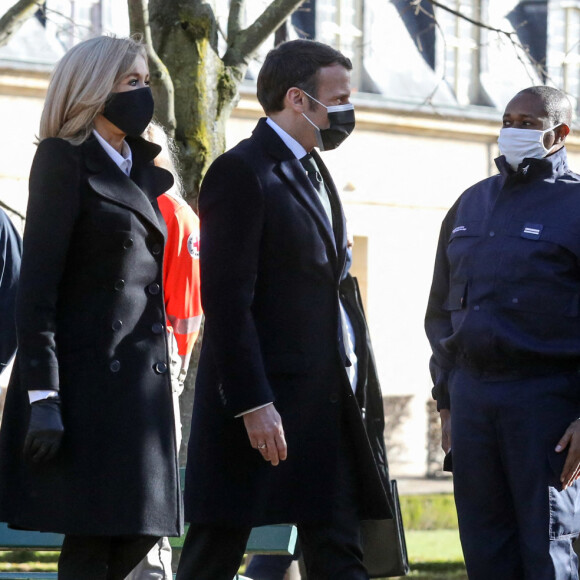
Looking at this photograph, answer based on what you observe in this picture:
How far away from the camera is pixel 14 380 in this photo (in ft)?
13.8

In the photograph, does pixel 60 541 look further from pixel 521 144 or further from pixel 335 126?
pixel 521 144

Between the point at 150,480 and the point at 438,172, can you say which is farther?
the point at 438,172

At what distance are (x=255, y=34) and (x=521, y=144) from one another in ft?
9.80

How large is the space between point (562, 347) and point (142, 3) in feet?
10.8

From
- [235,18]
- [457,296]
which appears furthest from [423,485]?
[457,296]

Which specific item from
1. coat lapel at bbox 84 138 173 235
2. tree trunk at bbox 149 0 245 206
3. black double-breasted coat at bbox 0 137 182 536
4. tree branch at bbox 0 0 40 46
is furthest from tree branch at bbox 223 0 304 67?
black double-breasted coat at bbox 0 137 182 536

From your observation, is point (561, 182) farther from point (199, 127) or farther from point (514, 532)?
point (199, 127)

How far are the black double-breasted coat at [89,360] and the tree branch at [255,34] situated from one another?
3.54 metres

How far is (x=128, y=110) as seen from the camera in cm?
434

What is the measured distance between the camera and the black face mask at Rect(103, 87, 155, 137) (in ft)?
14.2

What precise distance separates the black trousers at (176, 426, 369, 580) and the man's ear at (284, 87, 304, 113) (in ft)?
3.68

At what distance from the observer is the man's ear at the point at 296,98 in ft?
15.0

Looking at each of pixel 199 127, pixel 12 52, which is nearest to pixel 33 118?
pixel 12 52

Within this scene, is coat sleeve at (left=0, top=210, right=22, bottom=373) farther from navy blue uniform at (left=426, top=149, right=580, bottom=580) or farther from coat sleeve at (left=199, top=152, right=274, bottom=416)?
navy blue uniform at (left=426, top=149, right=580, bottom=580)
